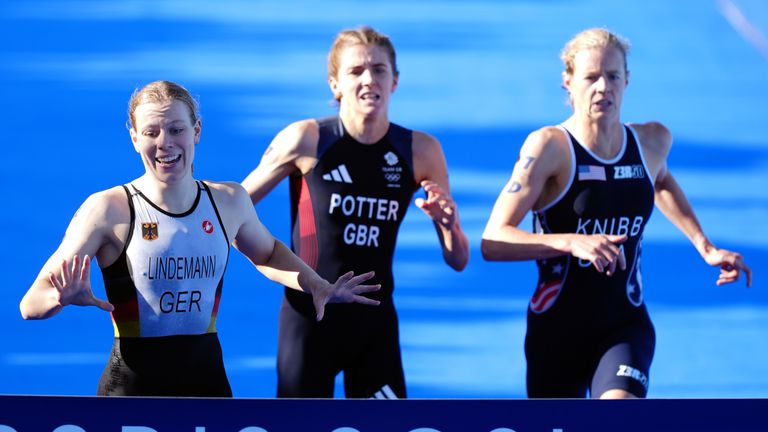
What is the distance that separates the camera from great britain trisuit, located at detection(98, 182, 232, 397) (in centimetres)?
465

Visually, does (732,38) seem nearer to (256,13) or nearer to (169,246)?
(256,13)

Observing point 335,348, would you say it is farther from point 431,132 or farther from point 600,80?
point 431,132

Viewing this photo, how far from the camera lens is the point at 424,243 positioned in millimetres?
11594

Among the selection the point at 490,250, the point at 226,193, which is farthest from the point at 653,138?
the point at 226,193

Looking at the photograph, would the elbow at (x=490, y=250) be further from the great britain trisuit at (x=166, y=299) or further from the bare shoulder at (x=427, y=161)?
the great britain trisuit at (x=166, y=299)

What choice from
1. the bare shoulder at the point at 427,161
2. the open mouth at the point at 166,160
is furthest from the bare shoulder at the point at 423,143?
the open mouth at the point at 166,160

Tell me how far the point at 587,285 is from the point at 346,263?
96 centimetres

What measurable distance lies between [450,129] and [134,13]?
4.24 metres

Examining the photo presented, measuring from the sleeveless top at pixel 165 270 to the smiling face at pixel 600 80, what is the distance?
5.65ft

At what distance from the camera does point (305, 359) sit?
5.71 m

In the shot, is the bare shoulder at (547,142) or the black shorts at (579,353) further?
the bare shoulder at (547,142)

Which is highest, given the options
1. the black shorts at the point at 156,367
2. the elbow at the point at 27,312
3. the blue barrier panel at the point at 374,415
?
the elbow at the point at 27,312

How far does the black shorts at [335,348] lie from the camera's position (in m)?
5.71

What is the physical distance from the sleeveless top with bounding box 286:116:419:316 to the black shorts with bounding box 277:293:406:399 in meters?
0.07
